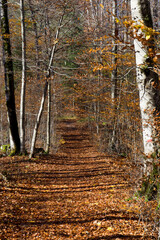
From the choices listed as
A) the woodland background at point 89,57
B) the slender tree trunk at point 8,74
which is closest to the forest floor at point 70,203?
the slender tree trunk at point 8,74

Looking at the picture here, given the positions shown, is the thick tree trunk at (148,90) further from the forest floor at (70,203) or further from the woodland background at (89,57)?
the forest floor at (70,203)

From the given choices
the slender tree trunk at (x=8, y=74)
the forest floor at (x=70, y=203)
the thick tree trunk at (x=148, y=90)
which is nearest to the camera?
the forest floor at (x=70, y=203)

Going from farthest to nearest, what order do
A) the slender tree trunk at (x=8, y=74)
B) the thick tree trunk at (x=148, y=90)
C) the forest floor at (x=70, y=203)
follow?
1. the slender tree trunk at (x=8, y=74)
2. the thick tree trunk at (x=148, y=90)
3. the forest floor at (x=70, y=203)

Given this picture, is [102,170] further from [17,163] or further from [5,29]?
[5,29]

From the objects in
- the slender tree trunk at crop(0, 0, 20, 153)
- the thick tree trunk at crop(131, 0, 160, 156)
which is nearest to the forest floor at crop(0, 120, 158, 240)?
the thick tree trunk at crop(131, 0, 160, 156)

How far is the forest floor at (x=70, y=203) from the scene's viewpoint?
3.52m

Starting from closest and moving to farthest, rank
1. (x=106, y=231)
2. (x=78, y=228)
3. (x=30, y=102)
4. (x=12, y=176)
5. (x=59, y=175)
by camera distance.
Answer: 1. (x=106, y=231)
2. (x=78, y=228)
3. (x=12, y=176)
4. (x=59, y=175)
5. (x=30, y=102)

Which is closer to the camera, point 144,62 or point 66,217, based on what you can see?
point 144,62

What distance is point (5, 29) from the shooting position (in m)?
8.27

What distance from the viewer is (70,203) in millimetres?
4945

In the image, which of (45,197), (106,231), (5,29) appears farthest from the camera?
(5,29)

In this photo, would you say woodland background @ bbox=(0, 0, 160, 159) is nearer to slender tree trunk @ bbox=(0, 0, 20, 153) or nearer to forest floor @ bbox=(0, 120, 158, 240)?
slender tree trunk @ bbox=(0, 0, 20, 153)

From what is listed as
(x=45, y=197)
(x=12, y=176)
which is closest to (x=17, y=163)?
(x=12, y=176)

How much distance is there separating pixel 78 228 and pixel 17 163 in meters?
4.33
